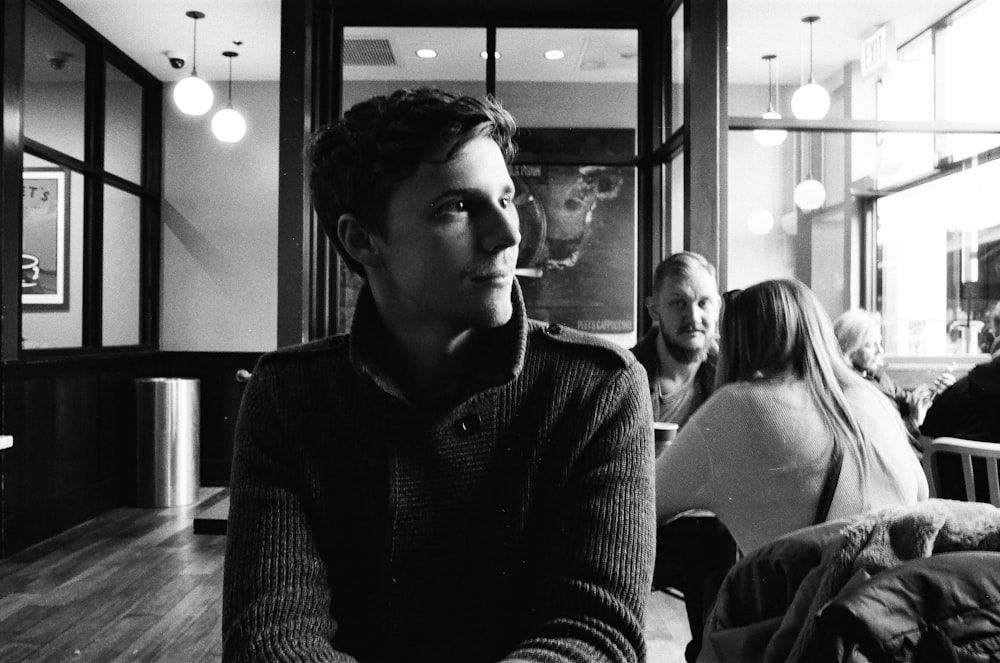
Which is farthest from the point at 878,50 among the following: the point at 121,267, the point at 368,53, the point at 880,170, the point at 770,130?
the point at 121,267

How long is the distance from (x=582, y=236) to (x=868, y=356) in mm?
1811

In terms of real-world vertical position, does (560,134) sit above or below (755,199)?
above

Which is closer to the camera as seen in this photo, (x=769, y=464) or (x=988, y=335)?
(x=769, y=464)

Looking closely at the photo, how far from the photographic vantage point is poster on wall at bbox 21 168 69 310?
5391 millimetres

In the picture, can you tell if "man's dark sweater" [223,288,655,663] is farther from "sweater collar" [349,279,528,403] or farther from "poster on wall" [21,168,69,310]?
"poster on wall" [21,168,69,310]

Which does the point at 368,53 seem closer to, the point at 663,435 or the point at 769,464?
the point at 663,435

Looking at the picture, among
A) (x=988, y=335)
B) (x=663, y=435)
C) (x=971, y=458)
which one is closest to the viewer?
(x=663, y=435)

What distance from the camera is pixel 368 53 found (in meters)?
5.18

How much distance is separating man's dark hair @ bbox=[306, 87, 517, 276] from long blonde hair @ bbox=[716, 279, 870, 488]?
105 centimetres

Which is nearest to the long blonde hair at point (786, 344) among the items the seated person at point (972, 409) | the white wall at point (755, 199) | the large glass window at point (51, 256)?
Result: the seated person at point (972, 409)

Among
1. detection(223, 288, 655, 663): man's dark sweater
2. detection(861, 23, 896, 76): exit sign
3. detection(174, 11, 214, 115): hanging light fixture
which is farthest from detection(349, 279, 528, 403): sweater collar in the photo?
detection(174, 11, 214, 115): hanging light fixture

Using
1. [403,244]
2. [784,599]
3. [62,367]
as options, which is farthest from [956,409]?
[62,367]

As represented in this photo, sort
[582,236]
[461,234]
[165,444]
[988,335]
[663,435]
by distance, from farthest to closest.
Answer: [165,444] < [582,236] < [988,335] < [663,435] < [461,234]

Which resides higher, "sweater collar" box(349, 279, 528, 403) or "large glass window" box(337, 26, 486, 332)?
"large glass window" box(337, 26, 486, 332)
